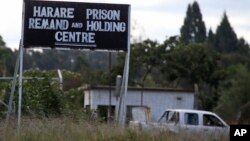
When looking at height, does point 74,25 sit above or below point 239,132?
above

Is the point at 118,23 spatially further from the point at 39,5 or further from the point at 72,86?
the point at 72,86

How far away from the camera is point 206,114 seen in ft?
82.8

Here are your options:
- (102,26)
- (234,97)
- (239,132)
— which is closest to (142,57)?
(234,97)

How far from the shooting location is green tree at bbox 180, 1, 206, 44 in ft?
356

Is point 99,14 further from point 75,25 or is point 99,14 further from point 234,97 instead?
point 234,97

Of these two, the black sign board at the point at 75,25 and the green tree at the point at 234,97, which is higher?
the black sign board at the point at 75,25

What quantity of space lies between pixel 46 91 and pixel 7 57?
43.2m

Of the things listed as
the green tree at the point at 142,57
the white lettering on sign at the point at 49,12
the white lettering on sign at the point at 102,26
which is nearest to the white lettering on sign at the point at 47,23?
the white lettering on sign at the point at 49,12

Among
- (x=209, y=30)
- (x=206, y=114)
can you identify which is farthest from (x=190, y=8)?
(x=206, y=114)

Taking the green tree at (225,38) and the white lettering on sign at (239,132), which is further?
the green tree at (225,38)

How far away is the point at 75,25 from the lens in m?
20.1

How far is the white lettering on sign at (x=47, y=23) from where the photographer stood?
65.4ft

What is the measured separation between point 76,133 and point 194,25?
94901mm

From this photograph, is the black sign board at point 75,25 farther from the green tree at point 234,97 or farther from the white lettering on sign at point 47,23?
the green tree at point 234,97
